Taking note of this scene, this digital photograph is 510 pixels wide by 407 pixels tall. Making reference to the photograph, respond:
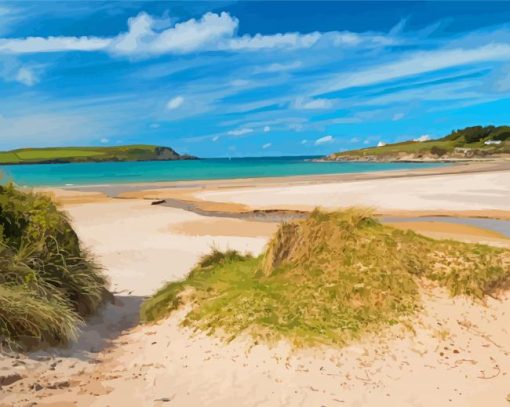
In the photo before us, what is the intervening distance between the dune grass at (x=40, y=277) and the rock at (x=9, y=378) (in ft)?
1.41

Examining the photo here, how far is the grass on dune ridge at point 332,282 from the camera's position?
661 cm

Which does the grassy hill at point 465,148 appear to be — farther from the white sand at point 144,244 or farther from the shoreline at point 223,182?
the white sand at point 144,244

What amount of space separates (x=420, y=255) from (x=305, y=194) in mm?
34034

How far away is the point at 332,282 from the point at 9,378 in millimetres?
3837

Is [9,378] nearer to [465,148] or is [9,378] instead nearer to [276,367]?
[276,367]

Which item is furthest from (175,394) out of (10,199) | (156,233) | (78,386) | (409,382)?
(156,233)

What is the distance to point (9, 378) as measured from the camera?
18.9ft

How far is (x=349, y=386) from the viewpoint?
553 centimetres

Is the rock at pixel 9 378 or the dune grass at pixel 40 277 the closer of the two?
the rock at pixel 9 378

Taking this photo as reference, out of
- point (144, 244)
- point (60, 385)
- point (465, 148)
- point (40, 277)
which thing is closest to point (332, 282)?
point (60, 385)

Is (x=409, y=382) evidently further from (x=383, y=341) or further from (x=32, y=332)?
(x=32, y=332)

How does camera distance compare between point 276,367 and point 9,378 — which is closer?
point 9,378

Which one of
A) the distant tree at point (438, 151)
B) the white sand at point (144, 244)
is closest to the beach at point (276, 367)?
the white sand at point (144, 244)

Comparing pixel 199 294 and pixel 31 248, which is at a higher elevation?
pixel 31 248
